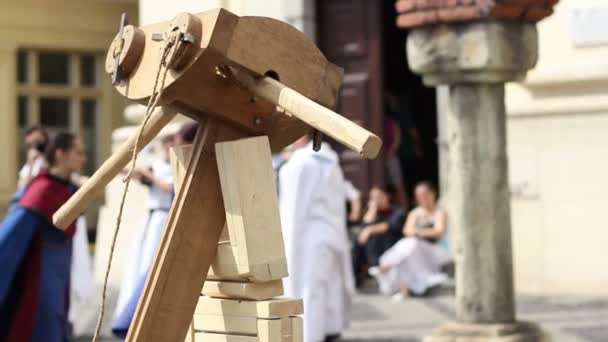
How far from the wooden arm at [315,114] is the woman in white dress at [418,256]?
8139 millimetres

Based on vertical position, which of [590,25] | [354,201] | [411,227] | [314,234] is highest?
[590,25]

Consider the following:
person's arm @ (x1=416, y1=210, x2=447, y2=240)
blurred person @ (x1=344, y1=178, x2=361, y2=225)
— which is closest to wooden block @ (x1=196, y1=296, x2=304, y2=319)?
person's arm @ (x1=416, y1=210, x2=447, y2=240)

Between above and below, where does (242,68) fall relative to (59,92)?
below

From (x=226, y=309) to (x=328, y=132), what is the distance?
0.64 m

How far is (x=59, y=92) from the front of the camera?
18.7 metres

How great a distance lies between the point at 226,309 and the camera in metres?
3.62

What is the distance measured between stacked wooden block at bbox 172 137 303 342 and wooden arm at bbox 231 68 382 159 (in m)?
0.14

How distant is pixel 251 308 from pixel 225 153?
420mm

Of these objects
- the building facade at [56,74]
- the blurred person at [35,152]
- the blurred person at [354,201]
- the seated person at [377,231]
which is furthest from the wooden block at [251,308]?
the building facade at [56,74]

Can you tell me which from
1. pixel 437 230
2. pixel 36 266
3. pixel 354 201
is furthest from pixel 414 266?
pixel 36 266

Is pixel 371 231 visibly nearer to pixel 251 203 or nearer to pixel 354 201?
pixel 354 201

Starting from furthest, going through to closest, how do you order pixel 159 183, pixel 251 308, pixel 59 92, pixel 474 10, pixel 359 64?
pixel 59 92
pixel 359 64
pixel 159 183
pixel 474 10
pixel 251 308

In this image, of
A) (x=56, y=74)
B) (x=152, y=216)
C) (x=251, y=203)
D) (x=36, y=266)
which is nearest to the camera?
(x=251, y=203)

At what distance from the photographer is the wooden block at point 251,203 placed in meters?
3.45
